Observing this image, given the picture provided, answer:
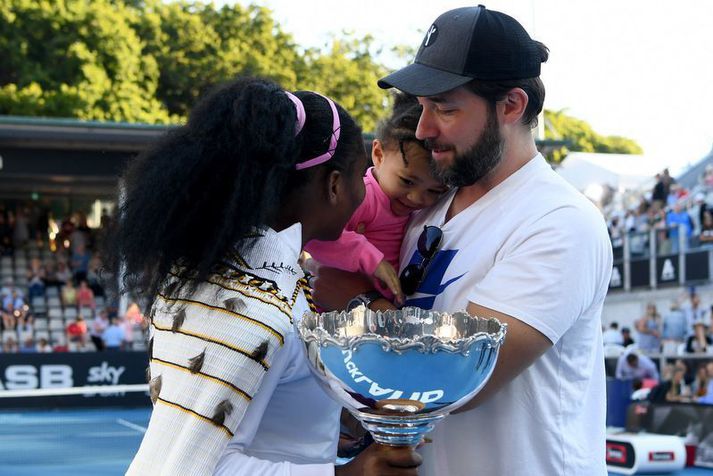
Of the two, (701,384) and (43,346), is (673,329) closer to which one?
(701,384)

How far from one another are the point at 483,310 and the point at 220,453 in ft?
2.38

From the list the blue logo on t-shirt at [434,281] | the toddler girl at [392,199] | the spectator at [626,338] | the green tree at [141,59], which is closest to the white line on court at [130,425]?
the spectator at [626,338]

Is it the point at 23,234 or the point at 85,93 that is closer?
the point at 23,234

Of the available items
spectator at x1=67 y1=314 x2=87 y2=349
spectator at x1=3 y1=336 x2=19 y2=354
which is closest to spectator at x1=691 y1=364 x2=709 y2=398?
spectator at x1=67 y1=314 x2=87 y2=349

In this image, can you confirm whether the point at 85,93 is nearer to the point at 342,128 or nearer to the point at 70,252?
the point at 70,252

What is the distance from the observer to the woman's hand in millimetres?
2043

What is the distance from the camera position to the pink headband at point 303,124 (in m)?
2.31

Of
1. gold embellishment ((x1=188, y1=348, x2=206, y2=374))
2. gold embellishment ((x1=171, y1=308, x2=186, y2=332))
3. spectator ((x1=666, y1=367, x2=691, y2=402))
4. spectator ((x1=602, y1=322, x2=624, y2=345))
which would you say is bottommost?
spectator ((x1=602, y1=322, x2=624, y2=345))

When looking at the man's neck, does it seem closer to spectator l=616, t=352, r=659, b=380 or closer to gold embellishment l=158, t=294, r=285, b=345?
gold embellishment l=158, t=294, r=285, b=345

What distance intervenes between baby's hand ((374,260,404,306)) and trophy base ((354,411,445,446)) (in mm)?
745

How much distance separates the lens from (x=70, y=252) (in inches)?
987

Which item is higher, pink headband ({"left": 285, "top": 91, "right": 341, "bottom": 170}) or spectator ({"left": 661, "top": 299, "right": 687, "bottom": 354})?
pink headband ({"left": 285, "top": 91, "right": 341, "bottom": 170})

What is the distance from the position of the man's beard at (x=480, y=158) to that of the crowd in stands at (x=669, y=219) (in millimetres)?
17536

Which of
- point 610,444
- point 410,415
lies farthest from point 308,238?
point 610,444
